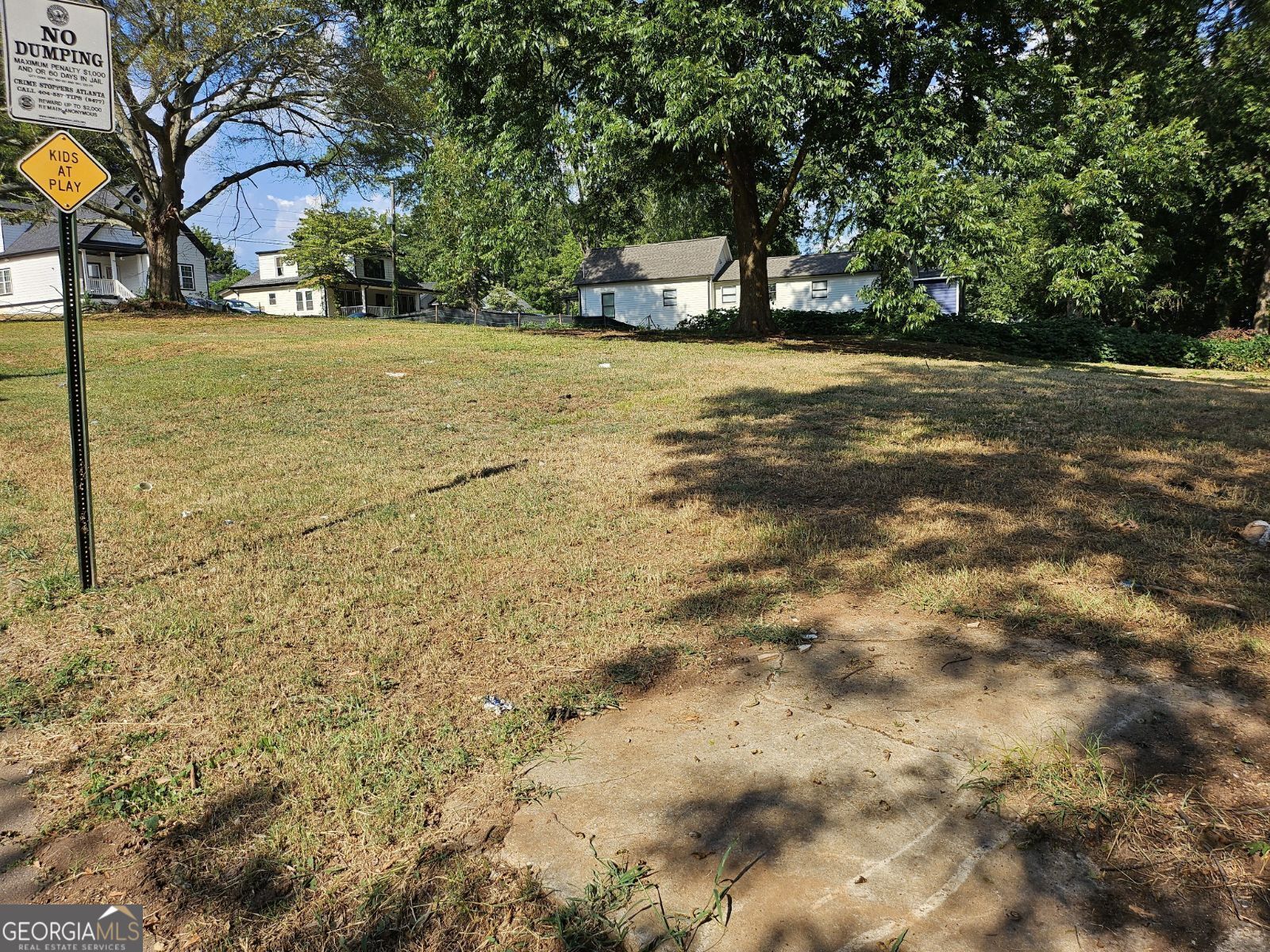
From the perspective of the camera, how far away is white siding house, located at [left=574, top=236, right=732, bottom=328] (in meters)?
43.5

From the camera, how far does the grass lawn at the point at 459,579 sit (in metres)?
2.69

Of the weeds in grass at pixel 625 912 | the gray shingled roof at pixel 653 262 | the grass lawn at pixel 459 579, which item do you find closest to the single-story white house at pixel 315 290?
the gray shingled roof at pixel 653 262

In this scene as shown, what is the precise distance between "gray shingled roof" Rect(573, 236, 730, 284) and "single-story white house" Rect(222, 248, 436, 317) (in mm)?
15066

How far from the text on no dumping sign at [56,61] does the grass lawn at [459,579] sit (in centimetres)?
256

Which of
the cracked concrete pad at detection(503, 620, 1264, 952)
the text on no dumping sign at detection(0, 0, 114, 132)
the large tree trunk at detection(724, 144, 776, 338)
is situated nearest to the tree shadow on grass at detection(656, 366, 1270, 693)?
the cracked concrete pad at detection(503, 620, 1264, 952)

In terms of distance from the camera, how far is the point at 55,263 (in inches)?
1778

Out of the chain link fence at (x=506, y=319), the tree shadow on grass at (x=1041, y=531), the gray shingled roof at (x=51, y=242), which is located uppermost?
the gray shingled roof at (x=51, y=242)

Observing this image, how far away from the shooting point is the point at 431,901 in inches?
92.4

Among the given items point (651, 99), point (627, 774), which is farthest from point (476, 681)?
point (651, 99)

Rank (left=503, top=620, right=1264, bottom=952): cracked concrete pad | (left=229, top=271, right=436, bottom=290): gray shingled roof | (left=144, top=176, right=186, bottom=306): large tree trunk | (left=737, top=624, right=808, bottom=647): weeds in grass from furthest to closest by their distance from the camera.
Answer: (left=229, top=271, right=436, bottom=290): gray shingled roof < (left=144, top=176, right=186, bottom=306): large tree trunk < (left=737, top=624, right=808, bottom=647): weeds in grass < (left=503, top=620, right=1264, bottom=952): cracked concrete pad

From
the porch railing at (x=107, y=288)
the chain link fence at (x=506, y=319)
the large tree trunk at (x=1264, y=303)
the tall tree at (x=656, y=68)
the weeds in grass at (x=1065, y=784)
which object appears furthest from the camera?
the porch railing at (x=107, y=288)

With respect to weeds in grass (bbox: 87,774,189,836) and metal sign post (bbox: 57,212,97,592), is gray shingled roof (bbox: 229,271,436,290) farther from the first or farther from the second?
weeds in grass (bbox: 87,774,189,836)
